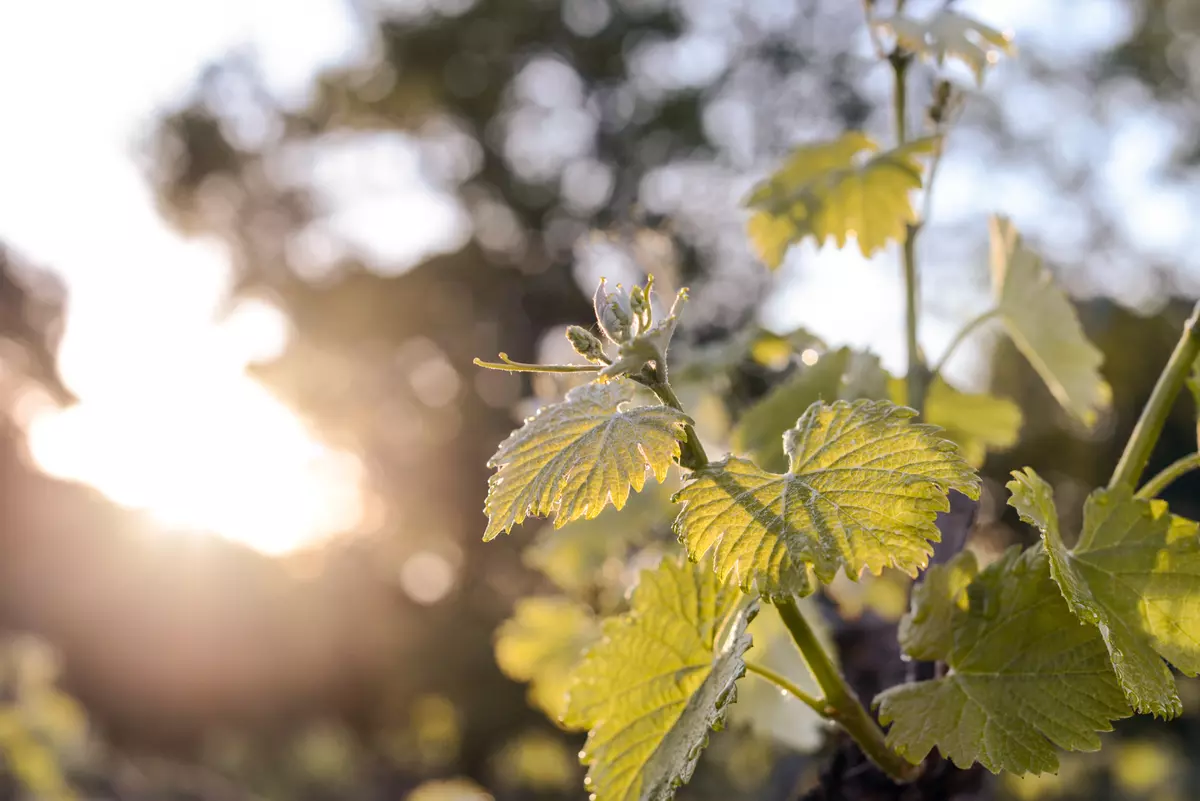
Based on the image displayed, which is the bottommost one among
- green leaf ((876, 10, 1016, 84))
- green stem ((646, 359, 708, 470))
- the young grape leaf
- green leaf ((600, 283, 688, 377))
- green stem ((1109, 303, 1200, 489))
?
green stem ((1109, 303, 1200, 489))

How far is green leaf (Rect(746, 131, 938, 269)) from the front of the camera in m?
0.76

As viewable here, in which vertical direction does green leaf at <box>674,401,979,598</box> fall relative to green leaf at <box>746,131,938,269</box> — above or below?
below

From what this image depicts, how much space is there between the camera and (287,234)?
32.7 ft

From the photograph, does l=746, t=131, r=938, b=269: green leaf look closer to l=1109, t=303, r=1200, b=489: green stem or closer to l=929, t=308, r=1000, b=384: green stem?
l=929, t=308, r=1000, b=384: green stem

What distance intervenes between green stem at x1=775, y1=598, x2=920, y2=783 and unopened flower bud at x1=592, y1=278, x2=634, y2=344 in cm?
16

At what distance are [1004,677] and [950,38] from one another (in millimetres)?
502

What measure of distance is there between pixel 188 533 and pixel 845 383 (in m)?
10.3

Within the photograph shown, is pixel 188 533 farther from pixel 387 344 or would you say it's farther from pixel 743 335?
pixel 743 335

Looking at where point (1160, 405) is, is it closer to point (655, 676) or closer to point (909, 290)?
point (909, 290)

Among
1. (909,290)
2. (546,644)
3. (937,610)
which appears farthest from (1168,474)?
(546,644)

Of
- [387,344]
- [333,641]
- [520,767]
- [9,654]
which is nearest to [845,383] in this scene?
[9,654]

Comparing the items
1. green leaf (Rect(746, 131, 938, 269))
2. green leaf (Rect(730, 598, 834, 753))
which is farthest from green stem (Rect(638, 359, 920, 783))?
green leaf (Rect(746, 131, 938, 269))

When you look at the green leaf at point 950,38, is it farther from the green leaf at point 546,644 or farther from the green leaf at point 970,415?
the green leaf at point 546,644

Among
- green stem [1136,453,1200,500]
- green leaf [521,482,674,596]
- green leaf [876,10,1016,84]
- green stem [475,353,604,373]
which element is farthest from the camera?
green leaf [521,482,674,596]
